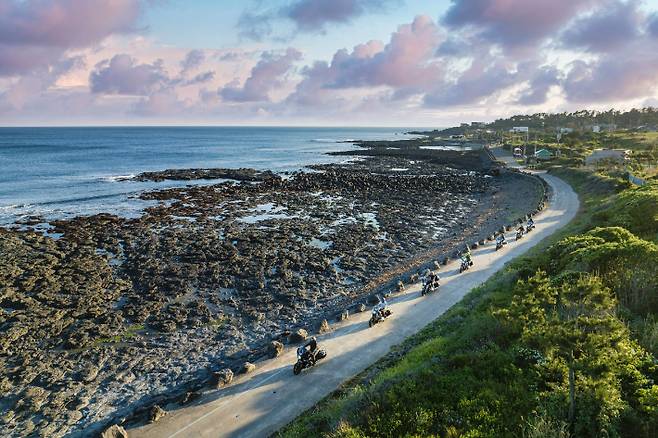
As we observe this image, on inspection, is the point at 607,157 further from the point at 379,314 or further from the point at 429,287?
the point at 379,314

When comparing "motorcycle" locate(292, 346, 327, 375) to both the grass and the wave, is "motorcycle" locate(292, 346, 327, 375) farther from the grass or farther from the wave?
the wave

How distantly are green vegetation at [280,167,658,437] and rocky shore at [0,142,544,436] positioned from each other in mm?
6505

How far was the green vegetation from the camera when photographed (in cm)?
1028

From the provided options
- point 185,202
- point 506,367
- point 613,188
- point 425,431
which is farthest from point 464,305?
point 185,202

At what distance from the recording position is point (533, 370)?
13.2 metres

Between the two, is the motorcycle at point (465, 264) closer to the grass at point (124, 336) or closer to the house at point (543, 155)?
the grass at point (124, 336)

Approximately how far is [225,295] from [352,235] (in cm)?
1606

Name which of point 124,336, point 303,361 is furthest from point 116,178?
point 303,361

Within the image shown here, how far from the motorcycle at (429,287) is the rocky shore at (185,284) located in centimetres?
359

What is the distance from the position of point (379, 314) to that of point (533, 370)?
9114mm

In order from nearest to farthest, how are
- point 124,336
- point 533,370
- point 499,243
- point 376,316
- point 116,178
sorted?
point 533,370 → point 376,316 → point 124,336 → point 499,243 → point 116,178

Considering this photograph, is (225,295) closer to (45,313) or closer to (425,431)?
(45,313)

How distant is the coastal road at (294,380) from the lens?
1441 cm

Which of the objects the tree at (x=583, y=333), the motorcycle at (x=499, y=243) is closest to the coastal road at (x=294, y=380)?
the motorcycle at (x=499, y=243)
